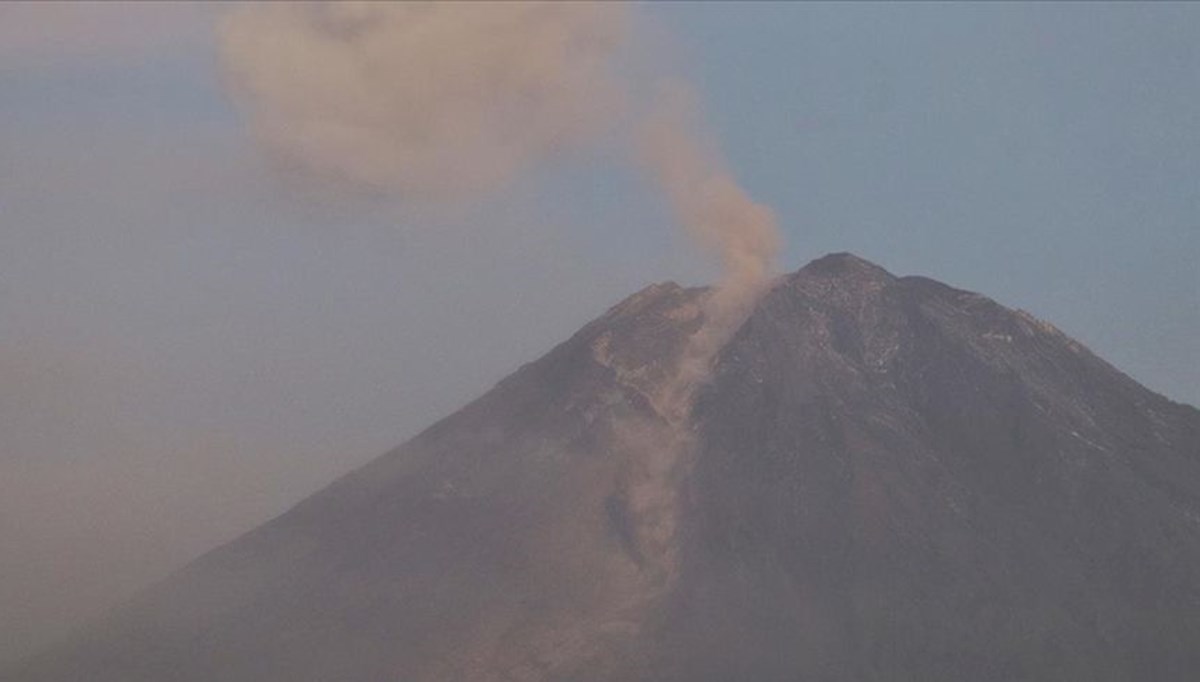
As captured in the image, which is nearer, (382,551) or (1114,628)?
(1114,628)

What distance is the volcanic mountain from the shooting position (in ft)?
422

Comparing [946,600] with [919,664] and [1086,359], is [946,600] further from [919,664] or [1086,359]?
[1086,359]

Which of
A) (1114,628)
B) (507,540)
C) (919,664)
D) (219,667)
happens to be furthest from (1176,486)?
(219,667)

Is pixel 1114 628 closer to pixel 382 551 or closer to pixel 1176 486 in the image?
pixel 1176 486

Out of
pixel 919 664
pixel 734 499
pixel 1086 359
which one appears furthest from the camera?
pixel 1086 359

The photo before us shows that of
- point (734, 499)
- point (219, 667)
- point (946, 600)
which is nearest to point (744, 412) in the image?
point (734, 499)

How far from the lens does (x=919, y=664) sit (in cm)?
12581

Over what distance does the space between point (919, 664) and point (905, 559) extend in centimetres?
779

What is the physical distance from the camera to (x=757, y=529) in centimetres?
13425

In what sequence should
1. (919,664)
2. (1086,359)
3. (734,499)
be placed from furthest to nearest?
1. (1086,359)
2. (734,499)
3. (919,664)

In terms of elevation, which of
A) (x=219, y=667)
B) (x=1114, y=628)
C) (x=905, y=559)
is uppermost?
(x=219, y=667)

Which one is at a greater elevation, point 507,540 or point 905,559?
point 507,540

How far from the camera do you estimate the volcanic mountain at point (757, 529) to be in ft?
422

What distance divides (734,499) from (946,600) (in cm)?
1226
